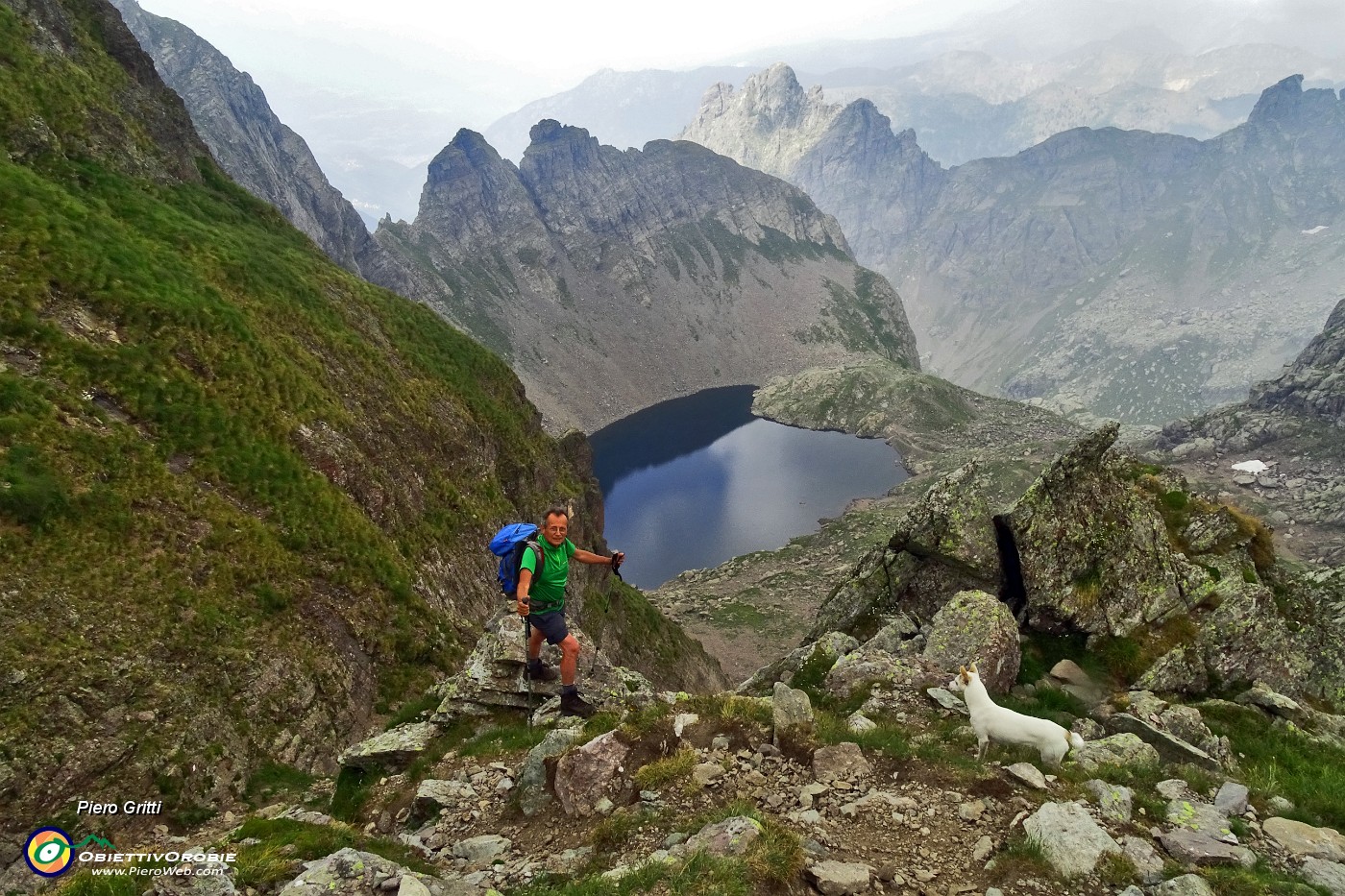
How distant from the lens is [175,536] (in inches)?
834

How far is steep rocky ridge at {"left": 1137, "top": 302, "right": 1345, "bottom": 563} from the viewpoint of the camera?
13625 cm

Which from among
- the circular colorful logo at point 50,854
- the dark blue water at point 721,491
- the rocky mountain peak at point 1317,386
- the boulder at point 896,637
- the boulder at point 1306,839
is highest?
the circular colorful logo at point 50,854

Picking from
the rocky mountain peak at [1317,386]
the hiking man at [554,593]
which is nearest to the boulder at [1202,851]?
the hiking man at [554,593]

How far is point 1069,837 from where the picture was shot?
27.7 ft

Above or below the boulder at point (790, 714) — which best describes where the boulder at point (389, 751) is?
below

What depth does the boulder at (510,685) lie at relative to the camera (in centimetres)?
1625

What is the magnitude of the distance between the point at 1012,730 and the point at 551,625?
9569 mm

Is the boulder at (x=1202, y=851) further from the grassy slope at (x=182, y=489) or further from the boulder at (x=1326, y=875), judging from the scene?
the grassy slope at (x=182, y=489)

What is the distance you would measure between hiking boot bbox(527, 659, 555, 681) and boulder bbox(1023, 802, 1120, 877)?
11.1m

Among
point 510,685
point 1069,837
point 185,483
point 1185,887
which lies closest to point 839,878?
point 1069,837

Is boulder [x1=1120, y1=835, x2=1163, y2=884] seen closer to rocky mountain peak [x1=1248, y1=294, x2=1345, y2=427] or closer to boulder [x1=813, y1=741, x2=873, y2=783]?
boulder [x1=813, y1=741, x2=873, y2=783]

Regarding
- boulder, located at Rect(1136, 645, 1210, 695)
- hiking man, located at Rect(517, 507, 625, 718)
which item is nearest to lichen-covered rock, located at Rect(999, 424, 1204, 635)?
boulder, located at Rect(1136, 645, 1210, 695)

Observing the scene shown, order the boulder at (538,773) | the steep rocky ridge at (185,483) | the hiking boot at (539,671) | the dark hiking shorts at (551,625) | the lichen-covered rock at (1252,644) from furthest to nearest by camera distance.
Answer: the lichen-covered rock at (1252,644) < the steep rocky ridge at (185,483) < the hiking boot at (539,671) < the dark hiking shorts at (551,625) < the boulder at (538,773)

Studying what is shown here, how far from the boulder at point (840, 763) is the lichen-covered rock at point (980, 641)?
19.3 ft
